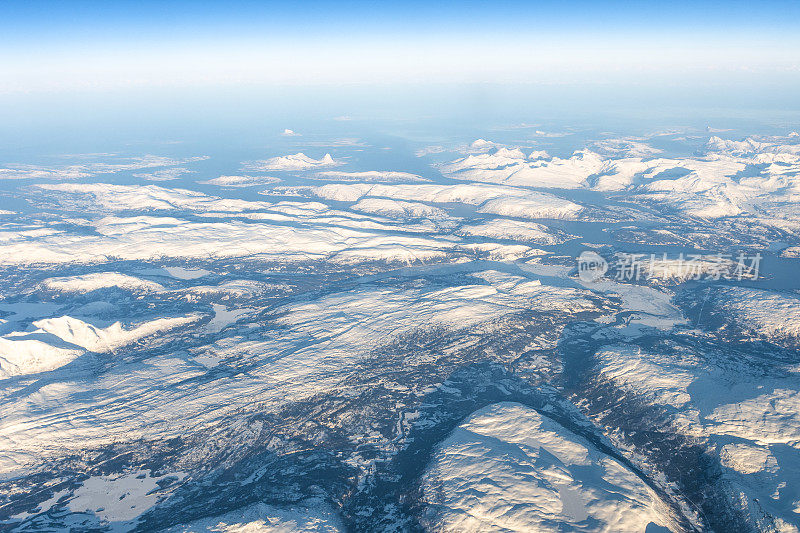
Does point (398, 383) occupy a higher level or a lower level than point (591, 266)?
lower

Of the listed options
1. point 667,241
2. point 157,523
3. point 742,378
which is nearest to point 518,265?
point 667,241

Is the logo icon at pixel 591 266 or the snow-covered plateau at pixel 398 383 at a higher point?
the logo icon at pixel 591 266

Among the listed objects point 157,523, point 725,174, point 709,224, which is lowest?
point 157,523

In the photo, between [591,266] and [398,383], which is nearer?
[398,383]

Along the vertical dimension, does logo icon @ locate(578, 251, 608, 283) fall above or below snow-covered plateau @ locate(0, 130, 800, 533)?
above

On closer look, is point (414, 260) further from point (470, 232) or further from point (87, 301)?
point (87, 301)

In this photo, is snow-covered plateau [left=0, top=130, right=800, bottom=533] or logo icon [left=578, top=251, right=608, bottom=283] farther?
logo icon [left=578, top=251, right=608, bottom=283]

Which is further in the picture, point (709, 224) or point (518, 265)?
point (709, 224)

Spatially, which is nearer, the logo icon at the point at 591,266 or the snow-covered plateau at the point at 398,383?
the snow-covered plateau at the point at 398,383
